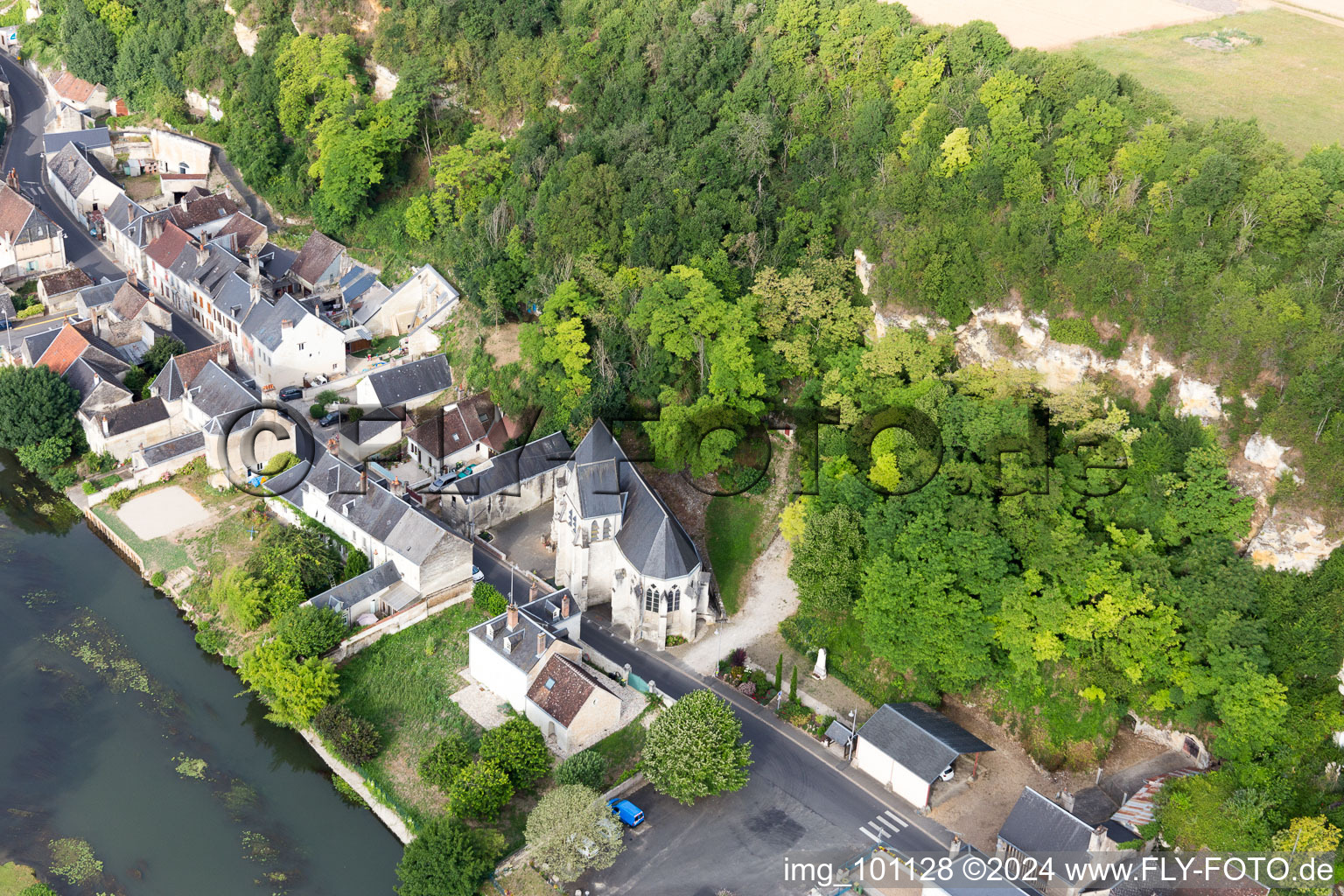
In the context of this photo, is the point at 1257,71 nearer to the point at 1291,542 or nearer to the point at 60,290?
the point at 1291,542

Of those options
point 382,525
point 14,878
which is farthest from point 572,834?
point 14,878

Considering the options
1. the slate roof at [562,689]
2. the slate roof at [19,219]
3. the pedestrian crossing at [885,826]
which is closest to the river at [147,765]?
the slate roof at [562,689]

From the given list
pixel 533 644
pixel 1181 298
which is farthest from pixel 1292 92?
pixel 533 644

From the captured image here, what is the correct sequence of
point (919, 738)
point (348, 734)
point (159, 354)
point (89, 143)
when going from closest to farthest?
1. point (919, 738)
2. point (348, 734)
3. point (159, 354)
4. point (89, 143)

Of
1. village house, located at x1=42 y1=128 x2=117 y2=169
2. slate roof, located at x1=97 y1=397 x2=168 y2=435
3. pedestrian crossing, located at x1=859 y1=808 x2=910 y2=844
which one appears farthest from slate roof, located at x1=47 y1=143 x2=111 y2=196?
pedestrian crossing, located at x1=859 y1=808 x2=910 y2=844

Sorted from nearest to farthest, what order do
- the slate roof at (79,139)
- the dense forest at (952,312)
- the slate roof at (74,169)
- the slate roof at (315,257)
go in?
the dense forest at (952,312)
the slate roof at (315,257)
the slate roof at (74,169)
the slate roof at (79,139)

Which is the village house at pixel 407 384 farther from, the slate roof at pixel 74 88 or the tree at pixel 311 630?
the slate roof at pixel 74 88
